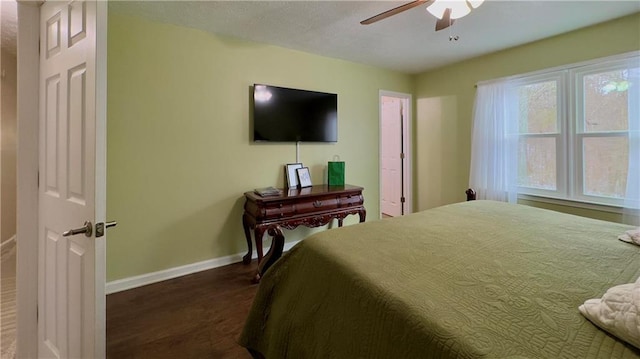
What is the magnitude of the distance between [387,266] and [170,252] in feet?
7.76

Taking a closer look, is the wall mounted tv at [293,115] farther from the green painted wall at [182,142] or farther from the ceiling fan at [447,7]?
the ceiling fan at [447,7]

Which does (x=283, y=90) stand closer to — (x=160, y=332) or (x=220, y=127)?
(x=220, y=127)

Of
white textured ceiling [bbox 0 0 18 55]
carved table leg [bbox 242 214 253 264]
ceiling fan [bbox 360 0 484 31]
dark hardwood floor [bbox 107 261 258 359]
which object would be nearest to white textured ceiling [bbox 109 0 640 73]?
ceiling fan [bbox 360 0 484 31]

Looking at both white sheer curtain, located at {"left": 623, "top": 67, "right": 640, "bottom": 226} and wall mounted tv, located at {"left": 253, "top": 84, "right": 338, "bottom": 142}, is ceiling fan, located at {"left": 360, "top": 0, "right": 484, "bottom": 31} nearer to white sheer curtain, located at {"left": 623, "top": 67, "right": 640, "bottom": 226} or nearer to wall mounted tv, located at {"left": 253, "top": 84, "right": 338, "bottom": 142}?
wall mounted tv, located at {"left": 253, "top": 84, "right": 338, "bottom": 142}

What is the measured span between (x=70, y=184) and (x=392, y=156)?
439 centimetres

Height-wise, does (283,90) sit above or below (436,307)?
above

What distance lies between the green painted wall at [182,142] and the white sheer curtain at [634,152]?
301cm

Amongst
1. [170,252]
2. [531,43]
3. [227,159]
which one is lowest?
[170,252]

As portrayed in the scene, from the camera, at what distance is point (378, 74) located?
4.08 meters

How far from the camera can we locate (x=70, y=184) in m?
1.28

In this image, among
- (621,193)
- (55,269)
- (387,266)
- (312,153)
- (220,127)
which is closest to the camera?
(387,266)

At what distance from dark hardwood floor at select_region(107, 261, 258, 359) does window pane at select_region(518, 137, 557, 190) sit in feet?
10.7

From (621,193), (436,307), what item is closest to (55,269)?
(436,307)

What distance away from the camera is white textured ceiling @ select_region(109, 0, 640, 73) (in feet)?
7.55
